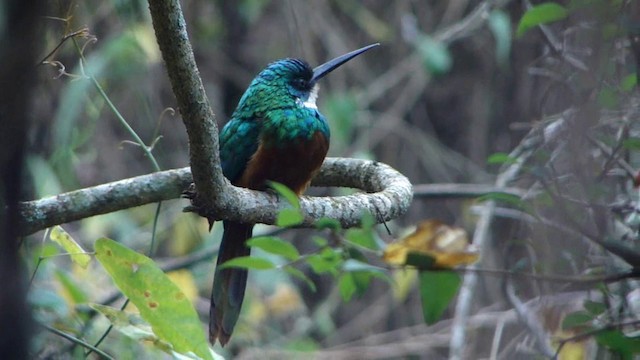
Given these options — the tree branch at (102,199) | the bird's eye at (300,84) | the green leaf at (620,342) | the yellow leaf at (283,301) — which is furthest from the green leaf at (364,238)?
the yellow leaf at (283,301)

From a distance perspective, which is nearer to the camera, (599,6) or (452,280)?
(452,280)

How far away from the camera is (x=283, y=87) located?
2412 millimetres

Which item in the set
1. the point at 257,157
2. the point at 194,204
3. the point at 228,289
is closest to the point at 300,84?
the point at 257,157

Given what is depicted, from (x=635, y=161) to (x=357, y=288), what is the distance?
1.03 m

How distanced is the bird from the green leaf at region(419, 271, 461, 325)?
1098 mm

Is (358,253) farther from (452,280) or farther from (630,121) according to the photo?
(630,121)

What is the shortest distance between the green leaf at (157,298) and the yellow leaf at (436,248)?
0.55m

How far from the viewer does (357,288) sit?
3.67ft

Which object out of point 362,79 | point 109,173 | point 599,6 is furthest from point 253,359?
point 599,6

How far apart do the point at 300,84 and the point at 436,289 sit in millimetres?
1575

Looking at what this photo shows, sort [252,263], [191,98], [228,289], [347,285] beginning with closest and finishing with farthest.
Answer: [252,263], [347,285], [191,98], [228,289]

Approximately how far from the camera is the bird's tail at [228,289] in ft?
6.78

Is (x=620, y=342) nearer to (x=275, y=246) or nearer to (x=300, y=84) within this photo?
(x=275, y=246)

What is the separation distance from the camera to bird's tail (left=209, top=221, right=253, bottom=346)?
2.07 metres
